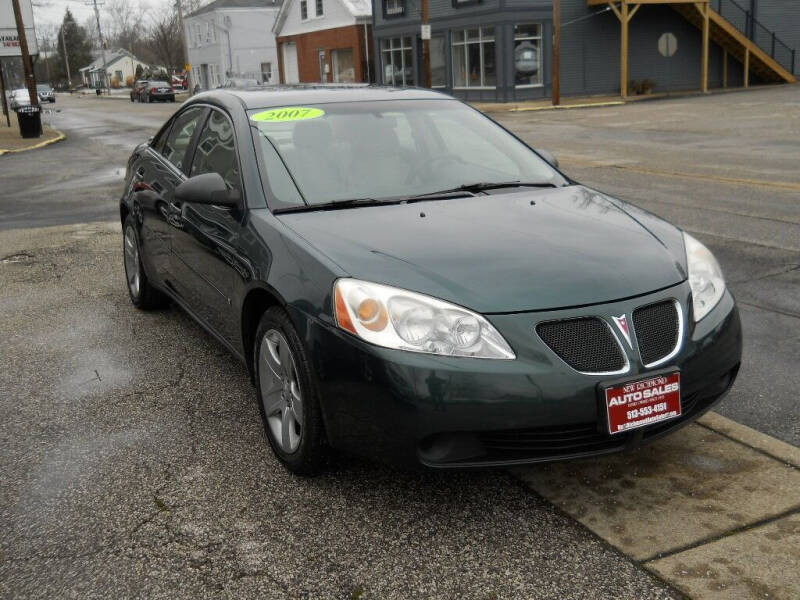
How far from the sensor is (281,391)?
3.67 metres

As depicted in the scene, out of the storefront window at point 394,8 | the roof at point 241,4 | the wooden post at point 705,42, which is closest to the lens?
the wooden post at point 705,42

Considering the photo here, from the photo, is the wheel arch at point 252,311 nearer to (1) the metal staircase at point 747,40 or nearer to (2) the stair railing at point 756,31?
(1) the metal staircase at point 747,40

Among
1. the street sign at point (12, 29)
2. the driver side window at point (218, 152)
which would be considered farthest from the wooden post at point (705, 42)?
the driver side window at point (218, 152)

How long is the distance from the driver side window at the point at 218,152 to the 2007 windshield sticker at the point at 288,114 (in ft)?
0.58

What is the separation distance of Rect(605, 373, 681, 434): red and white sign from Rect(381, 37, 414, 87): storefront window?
37520 mm

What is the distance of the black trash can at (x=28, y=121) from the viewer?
83.8 ft

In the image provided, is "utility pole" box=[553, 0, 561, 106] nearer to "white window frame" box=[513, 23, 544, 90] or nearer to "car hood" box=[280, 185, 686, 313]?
"white window frame" box=[513, 23, 544, 90]

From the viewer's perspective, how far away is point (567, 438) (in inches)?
120

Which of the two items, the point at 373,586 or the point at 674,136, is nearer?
Answer: the point at 373,586

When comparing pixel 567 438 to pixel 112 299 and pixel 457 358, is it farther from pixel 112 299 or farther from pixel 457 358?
pixel 112 299

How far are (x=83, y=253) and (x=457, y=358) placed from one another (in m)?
6.65

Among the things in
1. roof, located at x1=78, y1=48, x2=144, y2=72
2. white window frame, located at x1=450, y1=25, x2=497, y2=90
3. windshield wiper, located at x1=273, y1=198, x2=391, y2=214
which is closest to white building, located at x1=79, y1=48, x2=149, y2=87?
roof, located at x1=78, y1=48, x2=144, y2=72

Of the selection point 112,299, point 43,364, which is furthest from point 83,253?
point 43,364

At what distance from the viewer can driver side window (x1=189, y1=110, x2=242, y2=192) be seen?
431 cm
